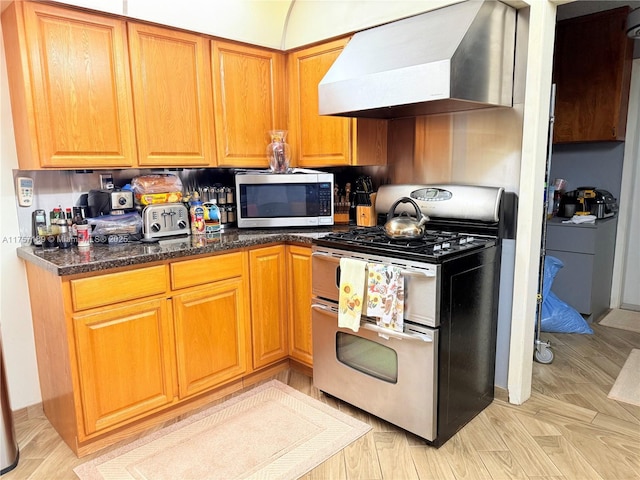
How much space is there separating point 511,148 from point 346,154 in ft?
3.13

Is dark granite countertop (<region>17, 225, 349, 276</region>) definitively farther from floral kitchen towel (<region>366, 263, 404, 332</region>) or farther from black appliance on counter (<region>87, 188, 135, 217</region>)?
floral kitchen towel (<region>366, 263, 404, 332</region>)

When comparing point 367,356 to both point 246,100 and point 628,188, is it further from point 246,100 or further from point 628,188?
point 628,188

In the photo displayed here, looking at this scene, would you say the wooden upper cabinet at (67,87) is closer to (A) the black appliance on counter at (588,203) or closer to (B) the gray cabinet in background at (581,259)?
(B) the gray cabinet in background at (581,259)

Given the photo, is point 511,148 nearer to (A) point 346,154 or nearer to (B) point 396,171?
(B) point 396,171

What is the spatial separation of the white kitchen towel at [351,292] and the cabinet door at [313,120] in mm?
877

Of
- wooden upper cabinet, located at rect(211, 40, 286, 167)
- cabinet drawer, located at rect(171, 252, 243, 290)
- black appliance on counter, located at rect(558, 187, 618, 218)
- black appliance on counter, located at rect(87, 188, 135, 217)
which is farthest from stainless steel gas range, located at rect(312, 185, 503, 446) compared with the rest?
black appliance on counter, located at rect(558, 187, 618, 218)

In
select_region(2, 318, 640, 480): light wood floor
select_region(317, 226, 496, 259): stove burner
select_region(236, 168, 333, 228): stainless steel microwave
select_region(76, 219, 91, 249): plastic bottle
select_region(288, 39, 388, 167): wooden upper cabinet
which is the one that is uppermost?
select_region(288, 39, 388, 167): wooden upper cabinet

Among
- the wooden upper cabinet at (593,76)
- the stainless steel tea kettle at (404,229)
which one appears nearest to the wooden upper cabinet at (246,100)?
the stainless steel tea kettle at (404,229)

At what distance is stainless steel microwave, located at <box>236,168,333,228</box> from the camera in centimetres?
279

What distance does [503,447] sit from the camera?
6.67 feet

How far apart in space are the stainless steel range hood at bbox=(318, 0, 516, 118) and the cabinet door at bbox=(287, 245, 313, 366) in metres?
0.86

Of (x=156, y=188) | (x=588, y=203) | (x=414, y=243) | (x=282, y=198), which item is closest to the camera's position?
(x=414, y=243)

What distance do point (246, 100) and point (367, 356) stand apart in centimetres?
176

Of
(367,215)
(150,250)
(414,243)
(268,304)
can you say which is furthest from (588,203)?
(150,250)
